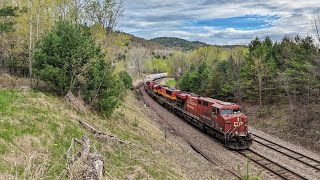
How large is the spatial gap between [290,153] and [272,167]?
4549 mm

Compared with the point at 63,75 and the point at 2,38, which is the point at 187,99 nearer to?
the point at 63,75

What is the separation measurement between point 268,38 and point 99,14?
3861 centimetres

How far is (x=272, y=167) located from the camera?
2170 cm

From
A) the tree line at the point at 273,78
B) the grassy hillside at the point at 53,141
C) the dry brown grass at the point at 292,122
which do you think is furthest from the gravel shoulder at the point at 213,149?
the tree line at the point at 273,78

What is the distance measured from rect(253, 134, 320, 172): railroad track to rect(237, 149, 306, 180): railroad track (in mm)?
1967

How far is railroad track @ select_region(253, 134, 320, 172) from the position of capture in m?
22.3

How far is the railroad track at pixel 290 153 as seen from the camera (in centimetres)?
2233

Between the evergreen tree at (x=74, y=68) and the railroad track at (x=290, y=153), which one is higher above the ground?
the evergreen tree at (x=74, y=68)

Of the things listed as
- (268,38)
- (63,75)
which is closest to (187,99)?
(63,75)

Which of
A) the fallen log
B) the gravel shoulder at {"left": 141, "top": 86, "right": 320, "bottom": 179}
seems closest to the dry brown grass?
the gravel shoulder at {"left": 141, "top": 86, "right": 320, "bottom": 179}

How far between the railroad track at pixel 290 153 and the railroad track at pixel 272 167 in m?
1.97

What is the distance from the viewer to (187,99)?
3797cm

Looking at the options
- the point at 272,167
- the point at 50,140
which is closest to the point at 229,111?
the point at 272,167

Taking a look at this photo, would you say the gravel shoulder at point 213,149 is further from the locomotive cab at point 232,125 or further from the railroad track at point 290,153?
the railroad track at point 290,153
